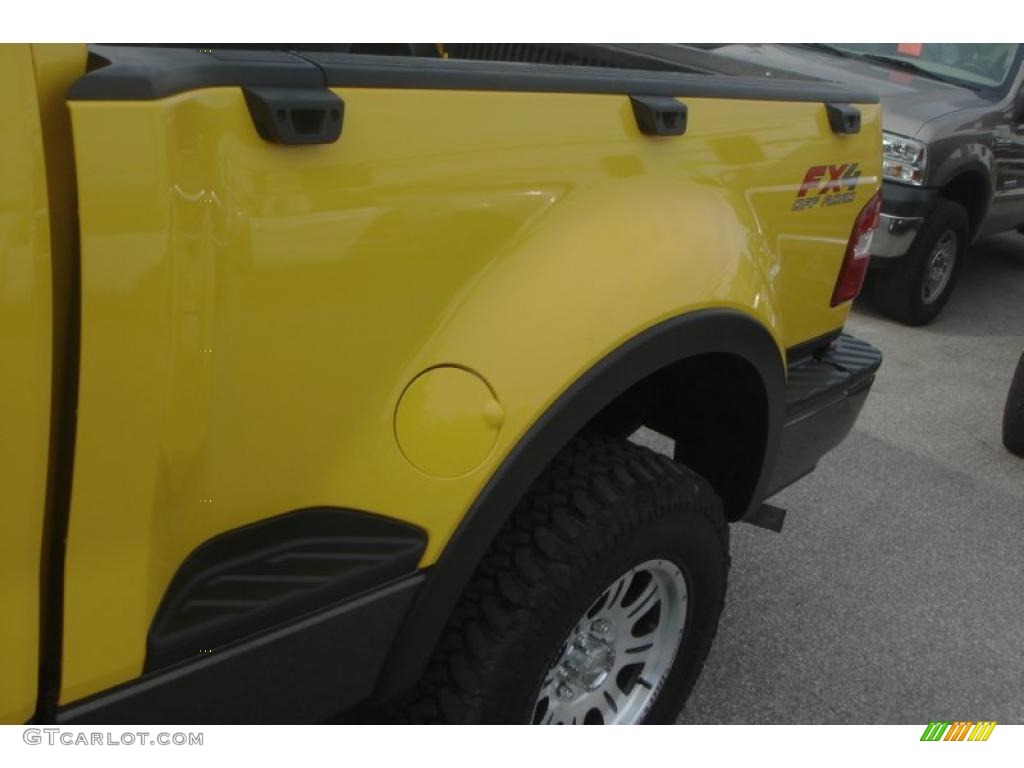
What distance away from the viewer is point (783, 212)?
204cm

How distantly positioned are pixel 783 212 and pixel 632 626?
2.92 ft

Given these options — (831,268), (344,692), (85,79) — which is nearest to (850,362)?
(831,268)

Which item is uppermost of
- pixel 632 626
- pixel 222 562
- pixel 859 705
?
pixel 222 562

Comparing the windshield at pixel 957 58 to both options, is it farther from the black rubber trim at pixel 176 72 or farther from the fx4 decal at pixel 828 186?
the black rubber trim at pixel 176 72

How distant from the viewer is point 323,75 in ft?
4.04

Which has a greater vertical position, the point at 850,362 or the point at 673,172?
the point at 673,172

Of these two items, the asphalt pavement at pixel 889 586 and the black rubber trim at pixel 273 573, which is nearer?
the black rubber trim at pixel 273 573

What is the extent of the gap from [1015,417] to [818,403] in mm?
1990

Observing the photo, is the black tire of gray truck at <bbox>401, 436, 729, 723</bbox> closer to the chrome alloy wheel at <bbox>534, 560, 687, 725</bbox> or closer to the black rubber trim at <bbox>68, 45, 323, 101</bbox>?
the chrome alloy wheel at <bbox>534, 560, 687, 725</bbox>

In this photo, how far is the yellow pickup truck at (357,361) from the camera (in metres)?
1.10

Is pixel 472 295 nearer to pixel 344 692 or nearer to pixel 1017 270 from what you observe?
pixel 344 692

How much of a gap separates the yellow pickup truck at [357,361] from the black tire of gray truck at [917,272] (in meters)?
3.57
